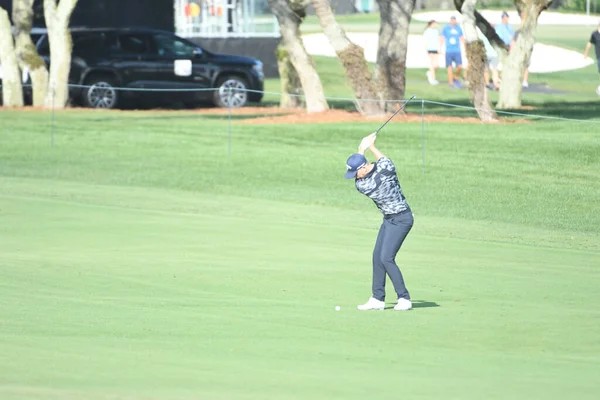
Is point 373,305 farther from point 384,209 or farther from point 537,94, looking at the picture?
point 537,94

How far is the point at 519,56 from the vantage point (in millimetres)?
33438

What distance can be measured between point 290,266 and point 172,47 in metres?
21.6

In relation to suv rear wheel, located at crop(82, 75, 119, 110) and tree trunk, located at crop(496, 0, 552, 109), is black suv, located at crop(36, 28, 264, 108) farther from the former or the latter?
tree trunk, located at crop(496, 0, 552, 109)

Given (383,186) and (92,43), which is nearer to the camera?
(383,186)

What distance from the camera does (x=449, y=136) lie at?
28.8 meters

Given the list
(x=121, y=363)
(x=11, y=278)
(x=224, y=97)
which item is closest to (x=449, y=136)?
(x=224, y=97)

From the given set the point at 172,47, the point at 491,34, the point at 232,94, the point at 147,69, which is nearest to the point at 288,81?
the point at 232,94

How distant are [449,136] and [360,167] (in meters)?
16.4

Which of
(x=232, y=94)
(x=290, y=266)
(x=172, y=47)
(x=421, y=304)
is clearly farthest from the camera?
(x=232, y=94)

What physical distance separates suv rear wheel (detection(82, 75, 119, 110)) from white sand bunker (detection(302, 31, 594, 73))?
51.3ft

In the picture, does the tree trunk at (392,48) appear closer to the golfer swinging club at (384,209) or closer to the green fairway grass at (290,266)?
the green fairway grass at (290,266)

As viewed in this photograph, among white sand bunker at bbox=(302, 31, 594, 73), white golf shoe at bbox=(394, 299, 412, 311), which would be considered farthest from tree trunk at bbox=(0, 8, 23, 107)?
white golf shoe at bbox=(394, 299, 412, 311)

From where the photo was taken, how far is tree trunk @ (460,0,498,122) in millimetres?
30344

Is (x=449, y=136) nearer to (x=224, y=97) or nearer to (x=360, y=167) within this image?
(x=224, y=97)
